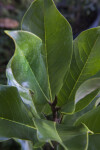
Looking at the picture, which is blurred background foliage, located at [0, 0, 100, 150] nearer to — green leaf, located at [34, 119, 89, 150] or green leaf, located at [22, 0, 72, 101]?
green leaf, located at [22, 0, 72, 101]

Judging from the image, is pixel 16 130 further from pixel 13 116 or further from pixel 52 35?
pixel 52 35

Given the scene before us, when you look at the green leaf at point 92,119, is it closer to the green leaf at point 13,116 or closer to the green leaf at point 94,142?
the green leaf at point 94,142

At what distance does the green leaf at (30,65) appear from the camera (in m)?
0.37

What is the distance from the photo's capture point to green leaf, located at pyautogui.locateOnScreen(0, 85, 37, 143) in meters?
0.43

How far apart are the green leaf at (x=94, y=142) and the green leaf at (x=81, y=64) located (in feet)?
0.32

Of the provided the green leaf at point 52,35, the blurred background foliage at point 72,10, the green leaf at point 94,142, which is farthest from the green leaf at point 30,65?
the blurred background foliage at point 72,10

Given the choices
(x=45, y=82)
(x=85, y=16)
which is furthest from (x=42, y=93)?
(x=85, y=16)

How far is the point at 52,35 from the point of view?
17.2 inches

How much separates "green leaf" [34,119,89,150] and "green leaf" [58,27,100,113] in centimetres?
5

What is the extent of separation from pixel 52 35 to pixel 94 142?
254 millimetres

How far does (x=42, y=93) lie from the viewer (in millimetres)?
451

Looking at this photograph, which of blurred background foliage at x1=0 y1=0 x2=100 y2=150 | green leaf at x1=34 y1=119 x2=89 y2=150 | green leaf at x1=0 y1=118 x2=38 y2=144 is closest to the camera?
green leaf at x1=34 y1=119 x2=89 y2=150

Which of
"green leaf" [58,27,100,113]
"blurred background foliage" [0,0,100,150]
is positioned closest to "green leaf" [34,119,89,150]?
"green leaf" [58,27,100,113]

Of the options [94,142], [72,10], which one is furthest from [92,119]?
[72,10]
